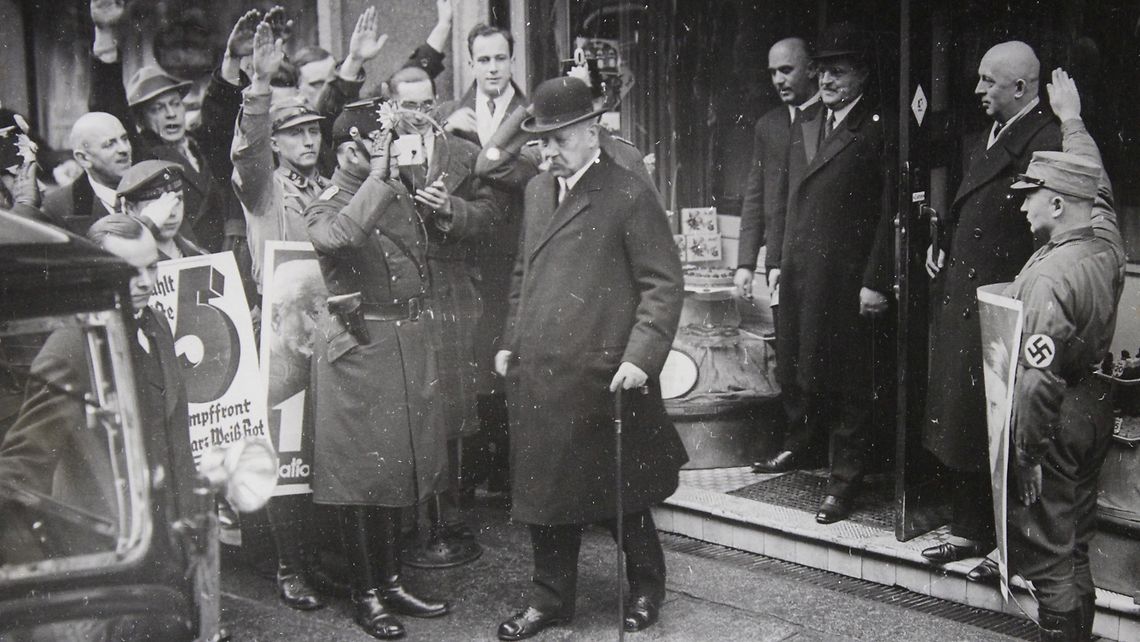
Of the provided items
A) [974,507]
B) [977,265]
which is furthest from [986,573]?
[977,265]

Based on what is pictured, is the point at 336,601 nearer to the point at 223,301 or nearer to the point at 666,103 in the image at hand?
the point at 223,301

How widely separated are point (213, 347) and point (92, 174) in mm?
911

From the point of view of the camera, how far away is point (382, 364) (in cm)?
516

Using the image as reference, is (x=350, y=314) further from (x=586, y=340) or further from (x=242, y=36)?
(x=242, y=36)

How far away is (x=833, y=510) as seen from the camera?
232 inches

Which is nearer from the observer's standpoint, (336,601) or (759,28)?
(336,601)

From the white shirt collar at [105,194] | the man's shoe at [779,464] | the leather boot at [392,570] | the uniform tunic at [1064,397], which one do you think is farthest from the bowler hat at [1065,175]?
the white shirt collar at [105,194]

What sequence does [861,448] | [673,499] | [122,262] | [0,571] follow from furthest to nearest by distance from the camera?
1. [673,499]
2. [861,448]
3. [122,262]
4. [0,571]

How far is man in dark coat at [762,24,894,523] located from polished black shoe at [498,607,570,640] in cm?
162

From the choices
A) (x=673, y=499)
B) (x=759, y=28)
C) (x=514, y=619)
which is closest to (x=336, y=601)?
(x=514, y=619)

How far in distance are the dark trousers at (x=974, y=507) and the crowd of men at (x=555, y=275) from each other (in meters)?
0.01

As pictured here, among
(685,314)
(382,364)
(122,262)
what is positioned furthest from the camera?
(685,314)

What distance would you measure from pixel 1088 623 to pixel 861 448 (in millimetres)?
1684

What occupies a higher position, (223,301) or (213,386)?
(223,301)
